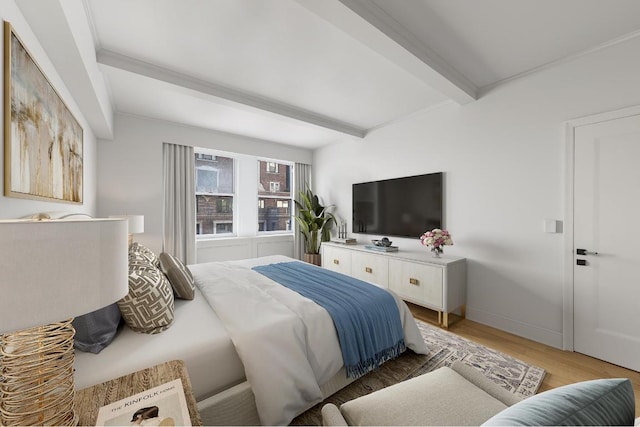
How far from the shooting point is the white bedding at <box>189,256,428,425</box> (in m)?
1.30

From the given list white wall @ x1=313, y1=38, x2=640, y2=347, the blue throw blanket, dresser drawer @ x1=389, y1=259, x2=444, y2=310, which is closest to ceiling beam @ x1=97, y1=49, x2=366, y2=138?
white wall @ x1=313, y1=38, x2=640, y2=347

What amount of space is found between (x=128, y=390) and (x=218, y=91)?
2.60 meters

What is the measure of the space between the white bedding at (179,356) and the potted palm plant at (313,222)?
127 inches

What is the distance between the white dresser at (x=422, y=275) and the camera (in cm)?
270

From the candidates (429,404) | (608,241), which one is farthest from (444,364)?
(608,241)

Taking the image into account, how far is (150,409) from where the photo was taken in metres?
0.81

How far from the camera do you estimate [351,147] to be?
4.38 m

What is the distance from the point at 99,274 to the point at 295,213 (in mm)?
4615

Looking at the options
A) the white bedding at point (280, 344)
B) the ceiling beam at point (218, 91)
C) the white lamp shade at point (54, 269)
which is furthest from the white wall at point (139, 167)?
the white lamp shade at point (54, 269)

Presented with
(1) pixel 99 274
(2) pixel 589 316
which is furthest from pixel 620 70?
(1) pixel 99 274

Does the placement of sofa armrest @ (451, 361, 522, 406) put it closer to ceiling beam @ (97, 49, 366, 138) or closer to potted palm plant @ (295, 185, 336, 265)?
ceiling beam @ (97, 49, 366, 138)

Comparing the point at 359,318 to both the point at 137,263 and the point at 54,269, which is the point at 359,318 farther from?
the point at 54,269

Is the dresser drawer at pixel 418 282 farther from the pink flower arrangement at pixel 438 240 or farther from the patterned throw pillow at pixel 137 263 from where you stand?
the patterned throw pillow at pixel 137 263

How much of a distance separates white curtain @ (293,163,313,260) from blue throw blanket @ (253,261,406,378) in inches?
114
